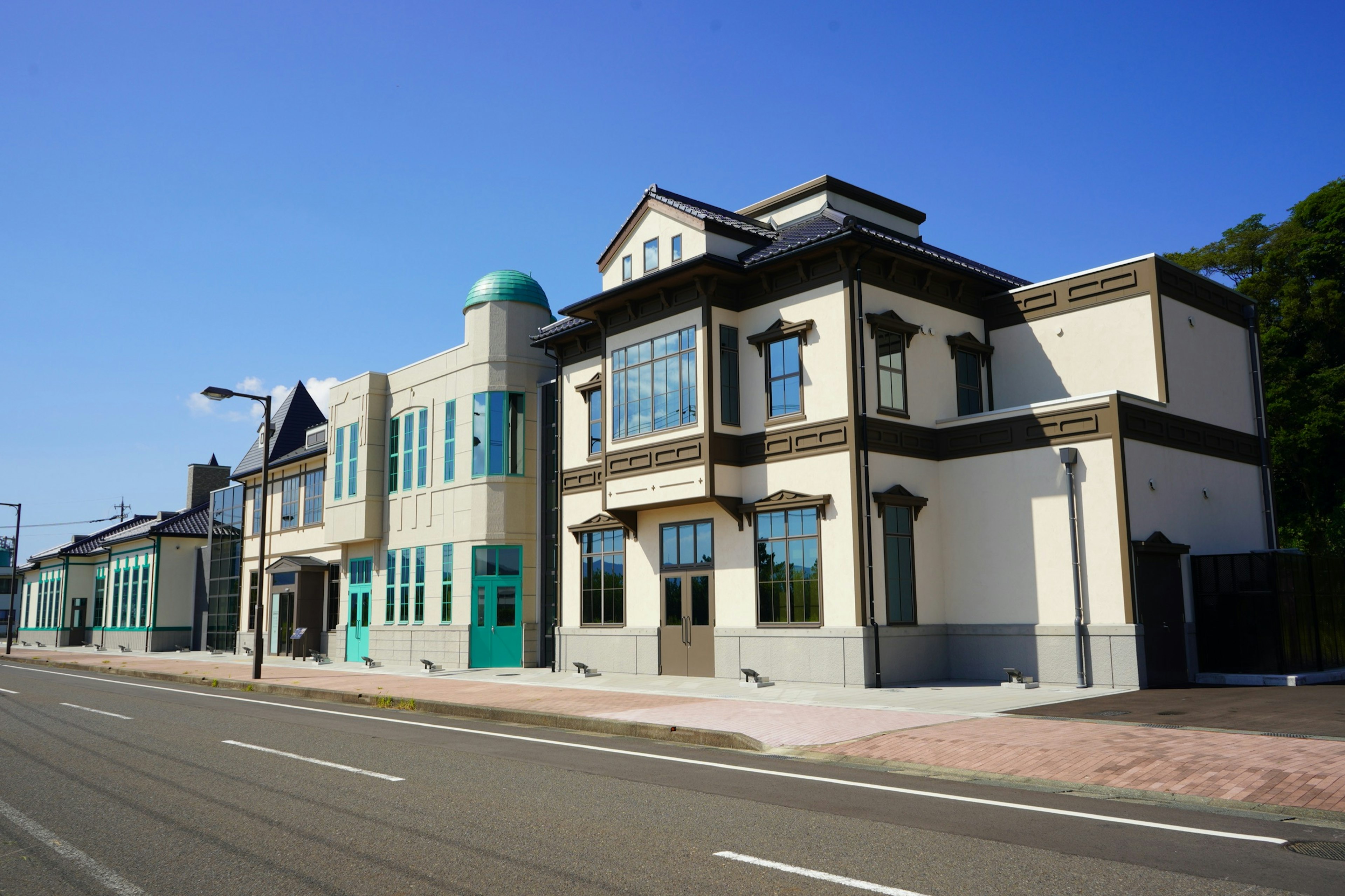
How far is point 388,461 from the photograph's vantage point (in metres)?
31.9

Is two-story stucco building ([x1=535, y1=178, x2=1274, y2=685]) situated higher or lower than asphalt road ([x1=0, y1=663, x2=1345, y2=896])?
higher

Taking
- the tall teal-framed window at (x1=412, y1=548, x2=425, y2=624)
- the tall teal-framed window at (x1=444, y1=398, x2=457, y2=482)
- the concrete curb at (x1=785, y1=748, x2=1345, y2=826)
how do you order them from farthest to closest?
the tall teal-framed window at (x1=412, y1=548, x2=425, y2=624), the tall teal-framed window at (x1=444, y1=398, x2=457, y2=482), the concrete curb at (x1=785, y1=748, x2=1345, y2=826)

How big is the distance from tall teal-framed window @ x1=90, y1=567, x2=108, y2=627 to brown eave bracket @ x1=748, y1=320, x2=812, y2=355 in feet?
146

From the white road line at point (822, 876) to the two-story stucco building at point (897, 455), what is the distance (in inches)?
484

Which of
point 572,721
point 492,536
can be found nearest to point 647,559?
point 492,536

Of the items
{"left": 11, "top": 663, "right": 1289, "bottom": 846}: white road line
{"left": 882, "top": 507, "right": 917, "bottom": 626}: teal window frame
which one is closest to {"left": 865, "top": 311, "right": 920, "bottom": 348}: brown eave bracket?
{"left": 882, "top": 507, "right": 917, "bottom": 626}: teal window frame

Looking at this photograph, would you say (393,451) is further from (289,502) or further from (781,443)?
(781,443)

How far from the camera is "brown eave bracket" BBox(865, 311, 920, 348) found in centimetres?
1961

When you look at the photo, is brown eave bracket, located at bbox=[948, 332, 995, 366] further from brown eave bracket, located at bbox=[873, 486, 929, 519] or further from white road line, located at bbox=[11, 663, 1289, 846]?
white road line, located at bbox=[11, 663, 1289, 846]

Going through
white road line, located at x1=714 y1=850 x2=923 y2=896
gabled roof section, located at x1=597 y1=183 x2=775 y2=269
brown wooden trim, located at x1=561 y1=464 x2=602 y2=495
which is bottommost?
white road line, located at x1=714 y1=850 x2=923 y2=896

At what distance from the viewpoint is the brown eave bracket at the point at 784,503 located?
19359 mm

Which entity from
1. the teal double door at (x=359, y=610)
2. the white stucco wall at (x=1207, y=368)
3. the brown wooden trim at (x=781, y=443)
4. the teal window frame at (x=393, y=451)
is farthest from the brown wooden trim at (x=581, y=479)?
the white stucco wall at (x=1207, y=368)

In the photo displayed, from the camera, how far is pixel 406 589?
3036 centimetres

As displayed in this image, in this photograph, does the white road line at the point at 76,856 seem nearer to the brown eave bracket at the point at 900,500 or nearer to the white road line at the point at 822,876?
the white road line at the point at 822,876
